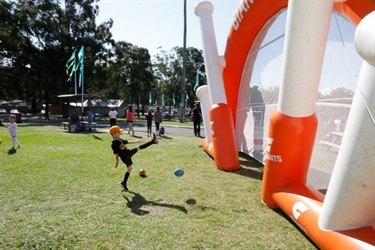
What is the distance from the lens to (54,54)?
3030 cm

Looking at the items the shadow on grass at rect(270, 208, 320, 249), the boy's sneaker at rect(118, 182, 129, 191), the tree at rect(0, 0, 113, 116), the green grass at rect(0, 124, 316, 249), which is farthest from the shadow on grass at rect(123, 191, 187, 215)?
the tree at rect(0, 0, 113, 116)

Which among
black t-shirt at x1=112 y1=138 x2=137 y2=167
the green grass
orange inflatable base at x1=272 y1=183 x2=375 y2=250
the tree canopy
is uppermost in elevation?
the tree canopy

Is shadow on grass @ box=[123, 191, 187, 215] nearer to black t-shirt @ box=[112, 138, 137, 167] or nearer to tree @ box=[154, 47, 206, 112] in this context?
black t-shirt @ box=[112, 138, 137, 167]

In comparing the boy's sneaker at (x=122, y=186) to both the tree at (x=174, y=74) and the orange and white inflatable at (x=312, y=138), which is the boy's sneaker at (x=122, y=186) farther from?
the tree at (x=174, y=74)

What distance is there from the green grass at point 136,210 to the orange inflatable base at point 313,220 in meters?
0.23

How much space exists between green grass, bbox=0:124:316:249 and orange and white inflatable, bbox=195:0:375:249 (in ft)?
1.33

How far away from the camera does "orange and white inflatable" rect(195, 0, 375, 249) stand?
270 cm

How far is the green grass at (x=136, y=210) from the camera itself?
334cm

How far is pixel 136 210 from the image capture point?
14.0ft

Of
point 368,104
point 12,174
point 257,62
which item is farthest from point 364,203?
point 12,174

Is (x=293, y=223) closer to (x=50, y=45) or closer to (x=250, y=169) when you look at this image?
(x=250, y=169)

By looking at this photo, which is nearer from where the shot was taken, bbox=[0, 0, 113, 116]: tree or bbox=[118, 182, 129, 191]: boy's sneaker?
bbox=[118, 182, 129, 191]: boy's sneaker

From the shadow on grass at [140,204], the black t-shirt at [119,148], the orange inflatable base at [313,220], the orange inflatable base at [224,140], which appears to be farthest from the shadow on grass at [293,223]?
the black t-shirt at [119,148]

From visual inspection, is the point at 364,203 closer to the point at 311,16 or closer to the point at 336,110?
the point at 336,110
